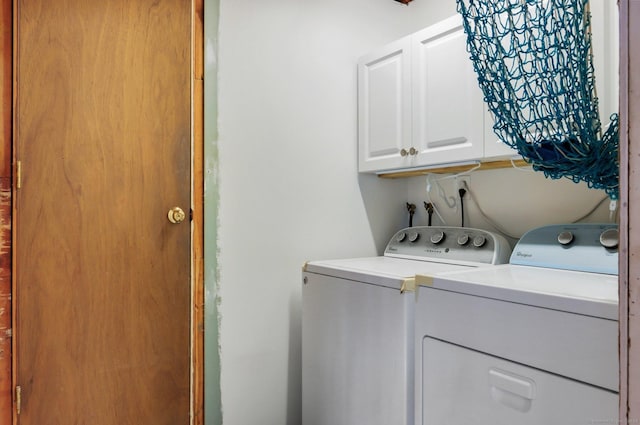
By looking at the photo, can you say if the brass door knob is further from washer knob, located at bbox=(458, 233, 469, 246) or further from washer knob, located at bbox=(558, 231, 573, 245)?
washer knob, located at bbox=(558, 231, 573, 245)

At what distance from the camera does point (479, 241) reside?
5.76 feet

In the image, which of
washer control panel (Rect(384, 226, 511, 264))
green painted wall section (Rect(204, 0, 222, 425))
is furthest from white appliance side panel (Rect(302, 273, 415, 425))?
washer control panel (Rect(384, 226, 511, 264))

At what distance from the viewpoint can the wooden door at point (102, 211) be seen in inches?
57.6

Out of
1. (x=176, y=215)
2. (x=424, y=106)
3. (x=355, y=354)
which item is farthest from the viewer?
(x=424, y=106)

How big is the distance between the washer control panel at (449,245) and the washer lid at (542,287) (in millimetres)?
250

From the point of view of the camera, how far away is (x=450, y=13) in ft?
6.72

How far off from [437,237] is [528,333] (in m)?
0.92

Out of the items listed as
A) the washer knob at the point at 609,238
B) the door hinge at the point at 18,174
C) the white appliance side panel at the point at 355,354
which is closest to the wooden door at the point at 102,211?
the door hinge at the point at 18,174

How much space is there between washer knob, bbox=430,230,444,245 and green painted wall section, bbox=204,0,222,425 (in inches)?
37.7

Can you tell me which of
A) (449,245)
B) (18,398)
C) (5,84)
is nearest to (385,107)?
(449,245)

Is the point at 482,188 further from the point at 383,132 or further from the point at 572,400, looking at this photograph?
the point at 572,400

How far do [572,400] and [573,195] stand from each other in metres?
0.93

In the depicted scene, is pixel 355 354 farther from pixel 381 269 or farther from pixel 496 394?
pixel 496 394

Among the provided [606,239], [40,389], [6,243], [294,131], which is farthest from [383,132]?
[40,389]
